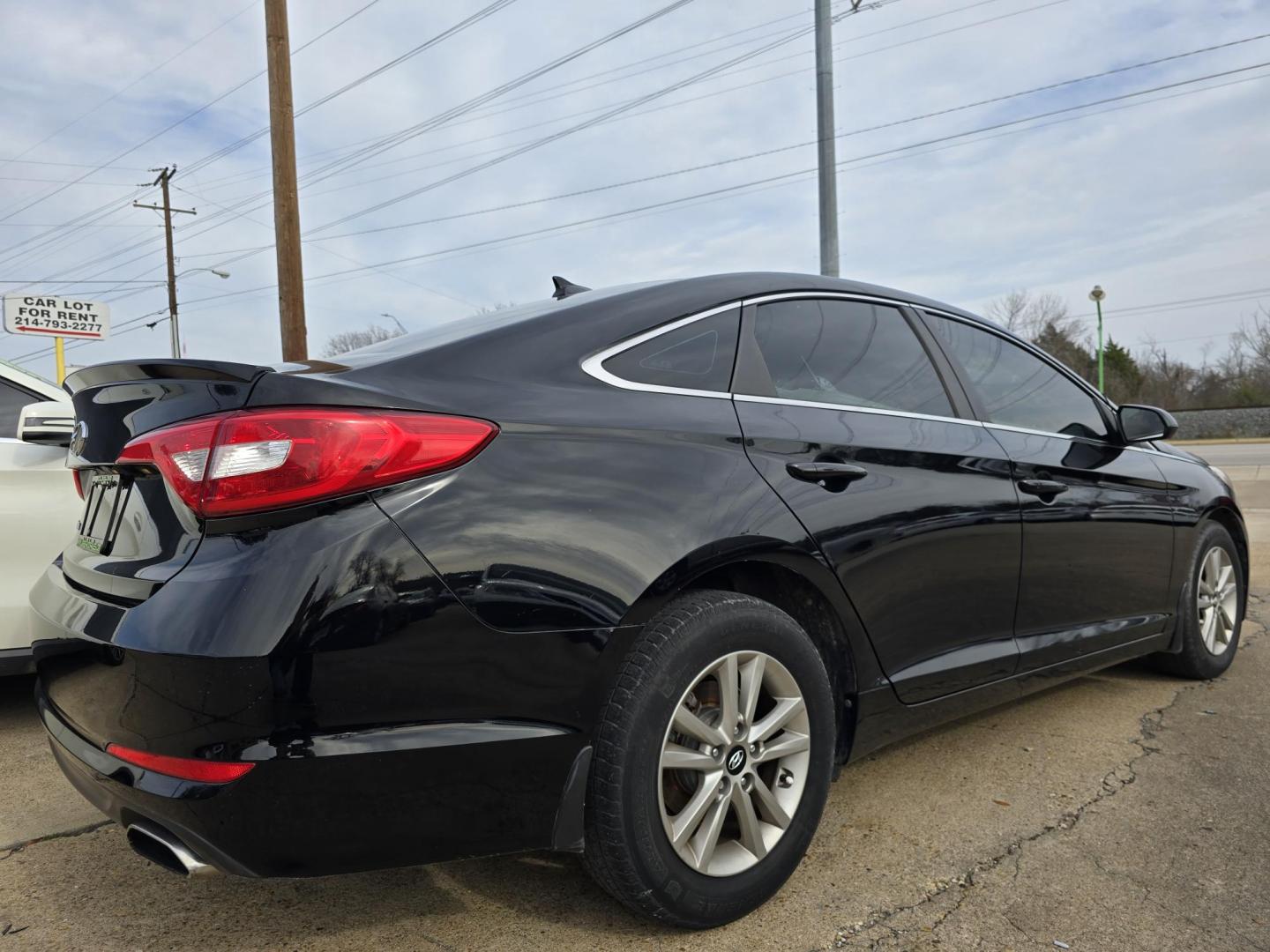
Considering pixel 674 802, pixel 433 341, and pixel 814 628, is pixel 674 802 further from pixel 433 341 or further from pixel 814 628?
pixel 433 341

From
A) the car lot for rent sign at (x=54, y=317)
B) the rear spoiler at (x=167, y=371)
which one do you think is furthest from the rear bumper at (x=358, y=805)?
the car lot for rent sign at (x=54, y=317)

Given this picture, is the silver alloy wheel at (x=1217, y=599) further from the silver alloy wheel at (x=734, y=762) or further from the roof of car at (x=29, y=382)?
the roof of car at (x=29, y=382)

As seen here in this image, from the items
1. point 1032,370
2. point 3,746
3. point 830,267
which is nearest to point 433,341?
point 1032,370

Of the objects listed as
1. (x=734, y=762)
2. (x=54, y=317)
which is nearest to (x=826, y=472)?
(x=734, y=762)

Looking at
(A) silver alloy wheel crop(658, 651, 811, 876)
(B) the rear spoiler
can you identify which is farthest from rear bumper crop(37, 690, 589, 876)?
(B) the rear spoiler

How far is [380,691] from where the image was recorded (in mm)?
1738

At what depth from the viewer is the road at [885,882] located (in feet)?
7.02

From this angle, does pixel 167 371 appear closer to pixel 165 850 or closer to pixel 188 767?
pixel 188 767

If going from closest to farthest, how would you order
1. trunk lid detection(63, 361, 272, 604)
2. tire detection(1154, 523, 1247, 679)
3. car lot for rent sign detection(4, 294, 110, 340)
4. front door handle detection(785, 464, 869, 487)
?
trunk lid detection(63, 361, 272, 604) → front door handle detection(785, 464, 869, 487) → tire detection(1154, 523, 1247, 679) → car lot for rent sign detection(4, 294, 110, 340)

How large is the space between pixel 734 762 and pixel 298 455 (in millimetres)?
1139

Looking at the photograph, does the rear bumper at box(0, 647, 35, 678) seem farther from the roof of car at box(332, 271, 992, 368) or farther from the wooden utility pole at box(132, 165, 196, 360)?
the wooden utility pole at box(132, 165, 196, 360)

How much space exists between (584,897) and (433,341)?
1378mm

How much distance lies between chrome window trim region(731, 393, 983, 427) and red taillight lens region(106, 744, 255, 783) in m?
1.37

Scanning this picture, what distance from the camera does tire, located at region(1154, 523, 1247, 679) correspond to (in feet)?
13.2
